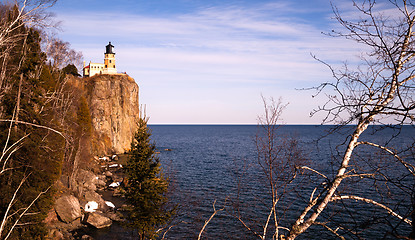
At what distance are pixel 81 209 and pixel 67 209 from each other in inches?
132

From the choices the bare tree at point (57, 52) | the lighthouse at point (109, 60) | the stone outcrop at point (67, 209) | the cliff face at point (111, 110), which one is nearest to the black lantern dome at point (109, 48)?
the lighthouse at point (109, 60)

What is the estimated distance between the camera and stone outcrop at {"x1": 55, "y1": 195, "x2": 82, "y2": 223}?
91.9 ft

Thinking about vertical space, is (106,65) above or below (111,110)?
above

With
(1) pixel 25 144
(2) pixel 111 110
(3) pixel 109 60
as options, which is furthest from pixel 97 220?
(3) pixel 109 60

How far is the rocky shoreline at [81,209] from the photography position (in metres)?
26.4

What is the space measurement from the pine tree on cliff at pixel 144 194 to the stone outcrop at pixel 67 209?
9.86 meters

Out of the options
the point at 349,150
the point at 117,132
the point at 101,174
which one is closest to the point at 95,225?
the point at 101,174

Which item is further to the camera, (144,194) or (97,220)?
(97,220)

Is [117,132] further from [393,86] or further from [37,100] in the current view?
[393,86]

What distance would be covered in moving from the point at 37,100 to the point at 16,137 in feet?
11.8

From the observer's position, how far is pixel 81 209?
3183 centimetres

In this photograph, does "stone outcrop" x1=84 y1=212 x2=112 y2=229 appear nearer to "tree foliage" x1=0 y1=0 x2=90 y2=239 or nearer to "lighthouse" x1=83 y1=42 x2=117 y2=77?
"tree foliage" x1=0 y1=0 x2=90 y2=239

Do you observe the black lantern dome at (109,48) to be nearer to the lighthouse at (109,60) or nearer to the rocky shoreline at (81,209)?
the lighthouse at (109,60)

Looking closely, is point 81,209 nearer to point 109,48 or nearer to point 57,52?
point 57,52
